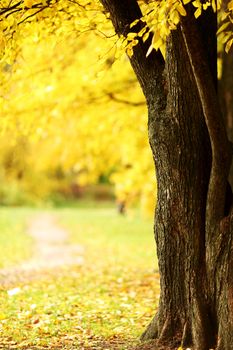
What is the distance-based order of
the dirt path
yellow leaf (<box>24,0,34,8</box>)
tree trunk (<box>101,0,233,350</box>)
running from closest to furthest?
yellow leaf (<box>24,0,34,8</box>) < tree trunk (<box>101,0,233,350</box>) < the dirt path

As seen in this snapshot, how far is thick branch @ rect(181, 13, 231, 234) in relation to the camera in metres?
5.67

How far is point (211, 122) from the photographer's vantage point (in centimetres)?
595

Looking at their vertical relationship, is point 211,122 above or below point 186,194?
above

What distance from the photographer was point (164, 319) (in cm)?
659

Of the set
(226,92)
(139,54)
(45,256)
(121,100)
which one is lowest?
(45,256)

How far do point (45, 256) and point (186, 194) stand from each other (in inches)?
452

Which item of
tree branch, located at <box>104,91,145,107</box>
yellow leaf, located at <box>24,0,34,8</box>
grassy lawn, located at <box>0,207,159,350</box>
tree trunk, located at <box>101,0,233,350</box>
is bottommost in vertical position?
grassy lawn, located at <box>0,207,159,350</box>

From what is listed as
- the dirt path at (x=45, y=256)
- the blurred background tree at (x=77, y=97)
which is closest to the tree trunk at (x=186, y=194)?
the blurred background tree at (x=77, y=97)

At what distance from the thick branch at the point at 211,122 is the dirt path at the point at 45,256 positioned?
5927mm

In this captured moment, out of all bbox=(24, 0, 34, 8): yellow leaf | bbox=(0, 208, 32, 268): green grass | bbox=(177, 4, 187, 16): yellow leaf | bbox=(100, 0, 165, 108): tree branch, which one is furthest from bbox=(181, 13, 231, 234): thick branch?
bbox=(0, 208, 32, 268): green grass

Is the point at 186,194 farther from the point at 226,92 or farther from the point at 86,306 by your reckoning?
the point at 226,92

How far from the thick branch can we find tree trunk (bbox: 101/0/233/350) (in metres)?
0.01

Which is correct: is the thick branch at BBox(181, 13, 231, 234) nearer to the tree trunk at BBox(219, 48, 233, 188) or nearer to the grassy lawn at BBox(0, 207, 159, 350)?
the grassy lawn at BBox(0, 207, 159, 350)

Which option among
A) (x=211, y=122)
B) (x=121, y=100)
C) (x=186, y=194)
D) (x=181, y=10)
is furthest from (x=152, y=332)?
(x=121, y=100)
